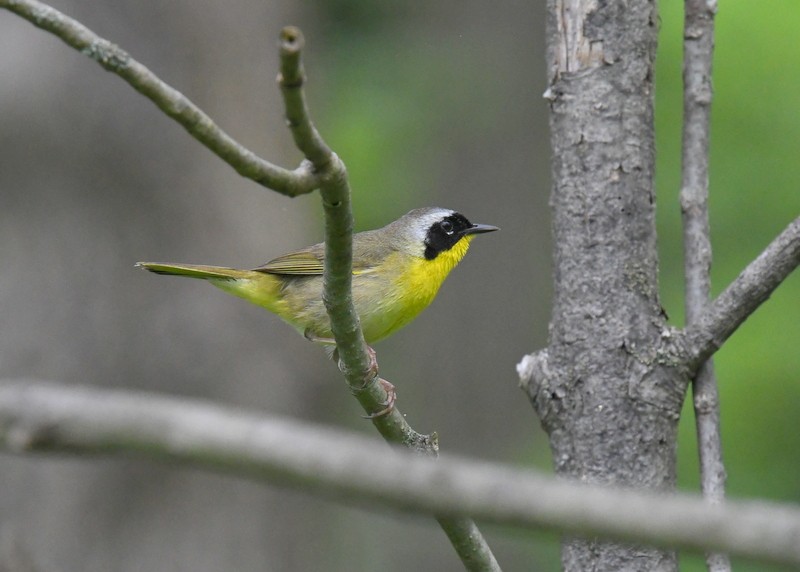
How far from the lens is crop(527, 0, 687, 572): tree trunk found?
3.37 m

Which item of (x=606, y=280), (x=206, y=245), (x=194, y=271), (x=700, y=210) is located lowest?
(x=206, y=245)

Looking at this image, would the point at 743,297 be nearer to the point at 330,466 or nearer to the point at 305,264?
the point at 330,466

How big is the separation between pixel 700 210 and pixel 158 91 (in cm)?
230

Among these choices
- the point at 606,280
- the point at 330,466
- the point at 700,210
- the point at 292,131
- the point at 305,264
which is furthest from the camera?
the point at 305,264

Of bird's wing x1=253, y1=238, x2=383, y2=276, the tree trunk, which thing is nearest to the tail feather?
bird's wing x1=253, y1=238, x2=383, y2=276

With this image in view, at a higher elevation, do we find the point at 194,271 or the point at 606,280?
the point at 606,280

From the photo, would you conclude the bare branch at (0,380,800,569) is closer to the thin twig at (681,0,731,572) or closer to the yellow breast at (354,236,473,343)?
the thin twig at (681,0,731,572)

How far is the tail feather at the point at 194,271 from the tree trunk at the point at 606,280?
197 cm

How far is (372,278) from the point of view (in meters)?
5.15

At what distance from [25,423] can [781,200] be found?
722 centimetres

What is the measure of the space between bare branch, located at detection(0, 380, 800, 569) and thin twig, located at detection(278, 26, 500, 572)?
443 millimetres

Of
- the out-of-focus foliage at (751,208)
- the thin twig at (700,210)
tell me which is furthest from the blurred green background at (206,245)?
the thin twig at (700,210)

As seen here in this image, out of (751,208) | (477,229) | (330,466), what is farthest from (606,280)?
(751,208)

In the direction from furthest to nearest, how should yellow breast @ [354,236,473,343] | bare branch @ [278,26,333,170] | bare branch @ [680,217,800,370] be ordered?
yellow breast @ [354,236,473,343] → bare branch @ [680,217,800,370] → bare branch @ [278,26,333,170]
